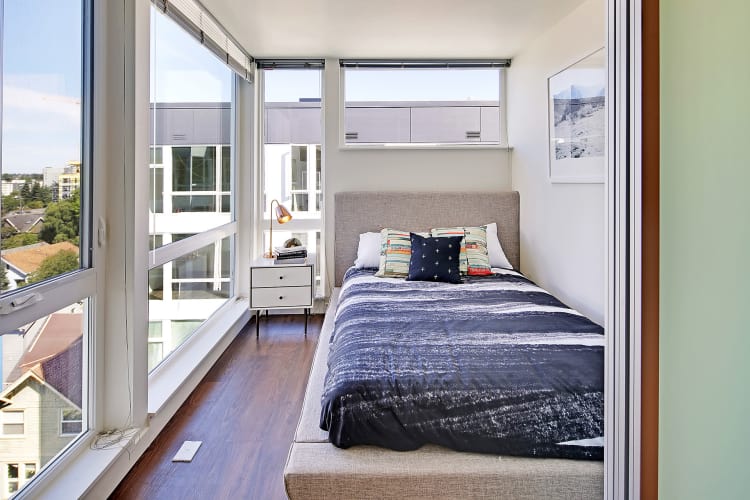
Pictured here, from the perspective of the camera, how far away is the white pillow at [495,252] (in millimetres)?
4336

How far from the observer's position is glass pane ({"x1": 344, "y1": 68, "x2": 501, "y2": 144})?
4.82 metres

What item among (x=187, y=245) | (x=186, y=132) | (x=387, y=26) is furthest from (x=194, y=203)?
(x=387, y=26)

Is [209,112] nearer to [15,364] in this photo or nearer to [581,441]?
[15,364]

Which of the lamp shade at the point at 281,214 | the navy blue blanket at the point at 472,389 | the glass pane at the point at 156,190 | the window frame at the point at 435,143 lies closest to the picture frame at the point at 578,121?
the window frame at the point at 435,143

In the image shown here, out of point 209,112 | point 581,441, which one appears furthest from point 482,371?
point 209,112

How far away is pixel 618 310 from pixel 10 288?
5.83 ft

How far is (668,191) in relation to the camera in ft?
3.43

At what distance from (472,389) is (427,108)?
3419 millimetres

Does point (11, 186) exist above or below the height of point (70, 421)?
above

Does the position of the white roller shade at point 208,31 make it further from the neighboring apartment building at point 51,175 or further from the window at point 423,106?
the neighboring apartment building at point 51,175

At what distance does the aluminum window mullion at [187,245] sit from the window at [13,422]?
1.16 m

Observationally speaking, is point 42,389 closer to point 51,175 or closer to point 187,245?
point 51,175

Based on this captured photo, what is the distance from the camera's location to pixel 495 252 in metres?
4.37

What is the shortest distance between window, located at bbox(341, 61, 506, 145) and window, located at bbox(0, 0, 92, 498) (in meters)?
2.90
